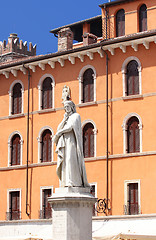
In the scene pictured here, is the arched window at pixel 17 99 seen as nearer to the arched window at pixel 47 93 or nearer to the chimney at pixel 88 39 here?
the arched window at pixel 47 93

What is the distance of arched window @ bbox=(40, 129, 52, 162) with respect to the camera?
39.0 metres

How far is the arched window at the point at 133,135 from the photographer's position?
116 ft

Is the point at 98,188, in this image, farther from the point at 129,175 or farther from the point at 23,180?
the point at 23,180

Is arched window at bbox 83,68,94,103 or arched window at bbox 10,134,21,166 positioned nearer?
arched window at bbox 83,68,94,103

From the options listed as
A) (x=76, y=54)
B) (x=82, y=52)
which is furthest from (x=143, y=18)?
(x=76, y=54)

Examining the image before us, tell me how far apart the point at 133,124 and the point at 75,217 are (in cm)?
1880

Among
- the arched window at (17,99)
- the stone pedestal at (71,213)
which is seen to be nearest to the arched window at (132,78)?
the arched window at (17,99)

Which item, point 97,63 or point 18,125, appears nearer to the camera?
point 97,63

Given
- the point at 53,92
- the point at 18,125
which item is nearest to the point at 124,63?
the point at 53,92

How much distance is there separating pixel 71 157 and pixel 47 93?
22.4 metres

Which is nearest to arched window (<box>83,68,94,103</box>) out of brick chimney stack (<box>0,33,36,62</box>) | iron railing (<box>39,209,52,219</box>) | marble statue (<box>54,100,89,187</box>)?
iron railing (<box>39,209,52,219</box>)

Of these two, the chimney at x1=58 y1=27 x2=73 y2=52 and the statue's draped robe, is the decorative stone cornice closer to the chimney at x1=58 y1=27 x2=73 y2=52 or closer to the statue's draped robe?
the chimney at x1=58 y1=27 x2=73 y2=52

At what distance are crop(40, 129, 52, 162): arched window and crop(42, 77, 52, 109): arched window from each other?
143cm

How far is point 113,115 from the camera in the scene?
36.6 metres
